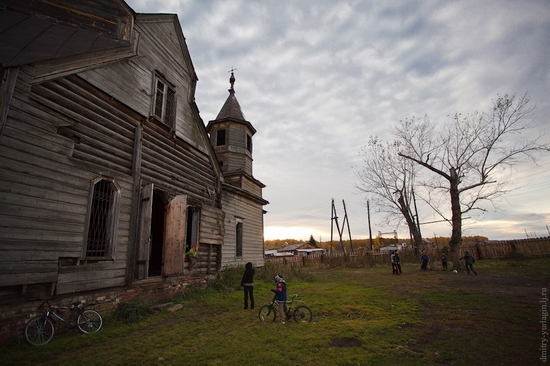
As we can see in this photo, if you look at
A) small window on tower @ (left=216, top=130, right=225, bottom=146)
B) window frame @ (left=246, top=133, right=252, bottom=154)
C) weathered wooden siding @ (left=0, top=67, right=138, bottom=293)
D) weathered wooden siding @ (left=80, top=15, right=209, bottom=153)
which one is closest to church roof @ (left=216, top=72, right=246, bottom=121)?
small window on tower @ (left=216, top=130, right=225, bottom=146)

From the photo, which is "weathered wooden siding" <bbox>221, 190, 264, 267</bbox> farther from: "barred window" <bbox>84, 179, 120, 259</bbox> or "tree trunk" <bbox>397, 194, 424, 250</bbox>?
"tree trunk" <bbox>397, 194, 424, 250</bbox>

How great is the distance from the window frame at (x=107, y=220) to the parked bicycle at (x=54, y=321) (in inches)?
48.1

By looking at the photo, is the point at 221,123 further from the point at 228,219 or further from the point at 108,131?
the point at 108,131

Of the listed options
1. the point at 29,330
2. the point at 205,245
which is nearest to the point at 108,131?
the point at 29,330

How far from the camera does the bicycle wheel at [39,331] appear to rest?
5535 millimetres

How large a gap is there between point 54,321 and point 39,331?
0.53m

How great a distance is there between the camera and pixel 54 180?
21.3 ft

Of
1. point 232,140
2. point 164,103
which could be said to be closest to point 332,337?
point 164,103

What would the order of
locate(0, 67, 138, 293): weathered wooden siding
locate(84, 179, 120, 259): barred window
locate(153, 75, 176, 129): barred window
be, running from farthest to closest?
locate(153, 75, 176, 129): barred window
locate(84, 179, 120, 259): barred window
locate(0, 67, 138, 293): weathered wooden siding

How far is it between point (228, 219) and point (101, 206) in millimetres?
8596

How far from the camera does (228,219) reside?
16016 mm

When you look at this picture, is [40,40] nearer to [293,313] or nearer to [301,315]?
[293,313]

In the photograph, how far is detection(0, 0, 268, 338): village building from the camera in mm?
5891

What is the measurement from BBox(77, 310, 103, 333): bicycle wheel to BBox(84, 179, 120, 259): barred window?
4.54 feet
